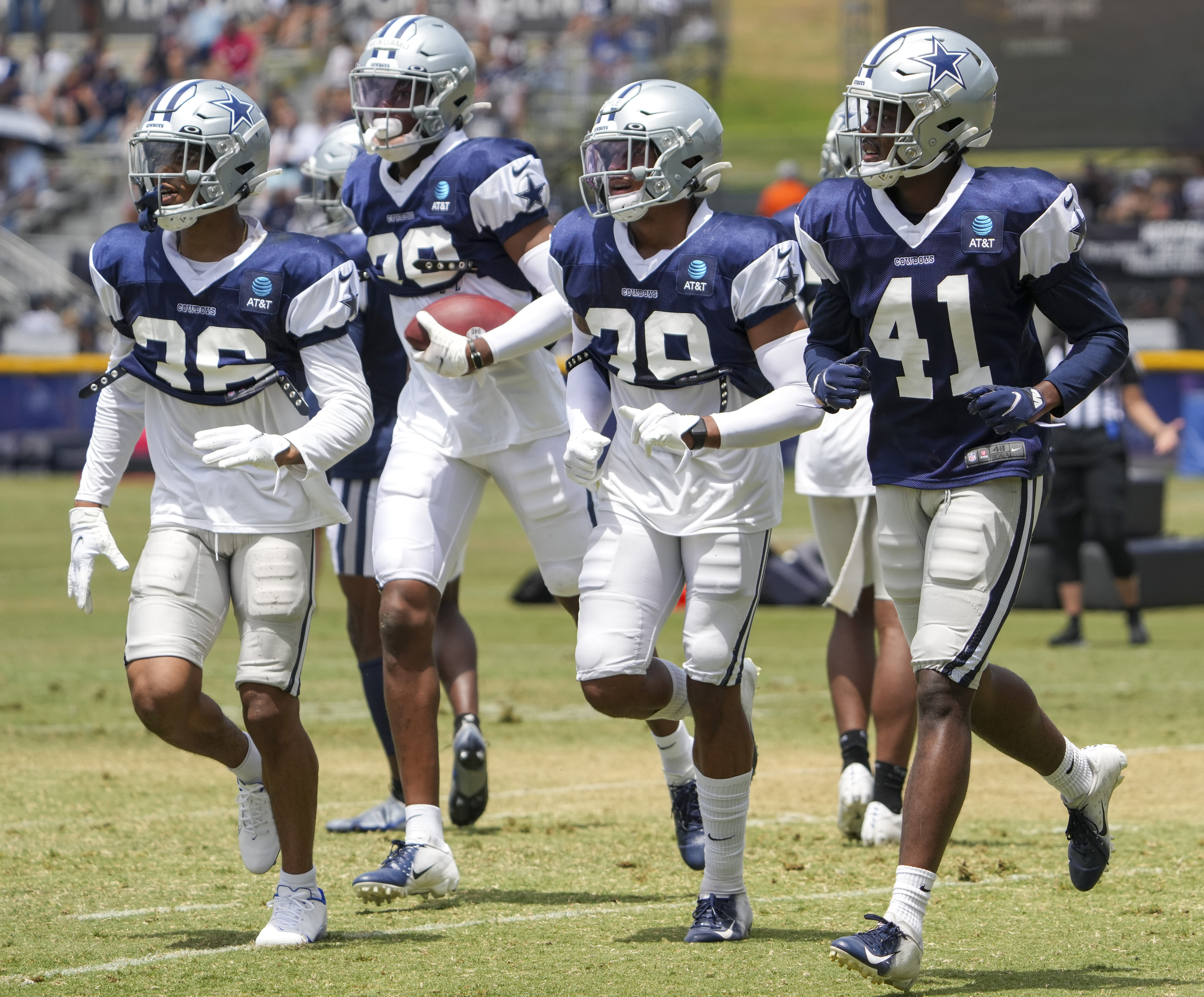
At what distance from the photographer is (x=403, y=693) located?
5254 millimetres

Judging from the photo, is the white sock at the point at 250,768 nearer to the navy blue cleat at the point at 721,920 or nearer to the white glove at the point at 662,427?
the navy blue cleat at the point at 721,920

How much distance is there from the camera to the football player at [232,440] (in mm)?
4602

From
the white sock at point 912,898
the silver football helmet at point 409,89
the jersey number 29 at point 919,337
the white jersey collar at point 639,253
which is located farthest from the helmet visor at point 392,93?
the white sock at point 912,898

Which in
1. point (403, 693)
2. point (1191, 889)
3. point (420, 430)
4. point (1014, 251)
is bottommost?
point (1191, 889)

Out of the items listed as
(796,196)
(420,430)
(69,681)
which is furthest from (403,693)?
(796,196)

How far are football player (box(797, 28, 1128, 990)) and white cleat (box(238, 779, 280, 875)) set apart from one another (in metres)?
1.64

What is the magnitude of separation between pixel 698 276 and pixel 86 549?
1.73 m

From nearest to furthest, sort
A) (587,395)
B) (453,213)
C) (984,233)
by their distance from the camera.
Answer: (984,233) < (587,395) < (453,213)

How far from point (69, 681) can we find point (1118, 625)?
6.10m

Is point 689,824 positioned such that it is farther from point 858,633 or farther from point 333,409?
point 333,409

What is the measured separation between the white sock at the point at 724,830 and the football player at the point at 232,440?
0.96 metres

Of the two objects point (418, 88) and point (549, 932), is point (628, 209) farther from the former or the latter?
point (549, 932)

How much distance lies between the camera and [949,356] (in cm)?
434

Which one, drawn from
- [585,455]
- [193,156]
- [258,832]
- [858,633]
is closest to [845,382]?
[585,455]
